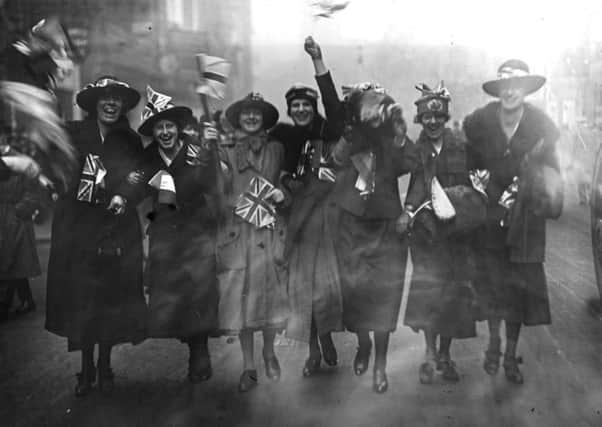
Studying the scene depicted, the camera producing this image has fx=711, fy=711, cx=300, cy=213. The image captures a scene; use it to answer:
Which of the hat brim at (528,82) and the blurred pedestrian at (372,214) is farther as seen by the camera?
the blurred pedestrian at (372,214)

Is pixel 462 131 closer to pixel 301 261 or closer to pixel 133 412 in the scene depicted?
pixel 301 261

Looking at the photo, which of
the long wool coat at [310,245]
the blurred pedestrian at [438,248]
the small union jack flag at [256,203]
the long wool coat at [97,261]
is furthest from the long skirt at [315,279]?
the long wool coat at [97,261]

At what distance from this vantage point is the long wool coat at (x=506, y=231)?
2795mm

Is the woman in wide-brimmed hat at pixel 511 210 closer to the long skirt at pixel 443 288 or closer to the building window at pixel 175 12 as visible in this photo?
the long skirt at pixel 443 288

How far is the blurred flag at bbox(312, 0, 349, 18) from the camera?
111 inches

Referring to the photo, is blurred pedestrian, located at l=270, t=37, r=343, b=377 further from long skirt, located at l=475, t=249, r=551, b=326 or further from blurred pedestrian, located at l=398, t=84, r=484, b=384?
long skirt, located at l=475, t=249, r=551, b=326

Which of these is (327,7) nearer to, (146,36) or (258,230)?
(146,36)

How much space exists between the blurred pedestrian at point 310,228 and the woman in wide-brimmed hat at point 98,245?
0.65 meters

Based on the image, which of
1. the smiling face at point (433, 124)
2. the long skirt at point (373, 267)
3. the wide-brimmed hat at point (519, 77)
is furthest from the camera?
the long skirt at point (373, 267)

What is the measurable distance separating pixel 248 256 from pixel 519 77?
1.32 m

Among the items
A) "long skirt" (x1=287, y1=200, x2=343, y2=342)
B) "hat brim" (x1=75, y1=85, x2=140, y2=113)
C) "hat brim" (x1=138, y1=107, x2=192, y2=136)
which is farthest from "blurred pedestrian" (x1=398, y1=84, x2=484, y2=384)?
"hat brim" (x1=75, y1=85, x2=140, y2=113)

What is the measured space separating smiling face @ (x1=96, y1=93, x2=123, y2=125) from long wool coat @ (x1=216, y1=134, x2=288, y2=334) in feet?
1.48

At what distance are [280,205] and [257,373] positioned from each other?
2.38 ft

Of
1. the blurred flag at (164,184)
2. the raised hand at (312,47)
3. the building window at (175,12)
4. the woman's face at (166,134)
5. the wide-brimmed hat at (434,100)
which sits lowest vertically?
the blurred flag at (164,184)
